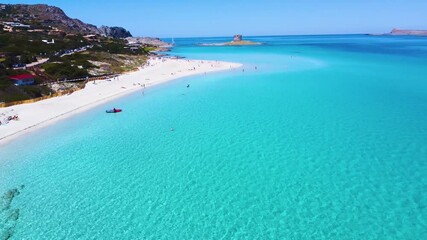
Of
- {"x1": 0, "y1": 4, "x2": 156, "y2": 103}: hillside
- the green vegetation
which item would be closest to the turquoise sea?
the green vegetation

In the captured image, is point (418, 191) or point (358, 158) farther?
point (358, 158)

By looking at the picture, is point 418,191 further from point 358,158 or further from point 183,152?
point 183,152

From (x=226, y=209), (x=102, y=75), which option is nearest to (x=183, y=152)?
(x=226, y=209)

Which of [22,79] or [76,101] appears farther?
[22,79]

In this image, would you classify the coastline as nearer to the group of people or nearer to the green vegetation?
the group of people

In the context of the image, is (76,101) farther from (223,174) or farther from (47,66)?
(223,174)

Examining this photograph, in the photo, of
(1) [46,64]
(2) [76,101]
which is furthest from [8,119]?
(1) [46,64]
